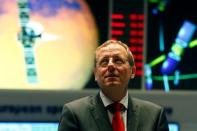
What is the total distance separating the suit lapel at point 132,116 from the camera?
167 cm

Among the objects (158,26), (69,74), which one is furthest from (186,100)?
(69,74)

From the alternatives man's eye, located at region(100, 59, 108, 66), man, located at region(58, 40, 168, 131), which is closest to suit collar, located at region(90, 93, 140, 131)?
man, located at region(58, 40, 168, 131)

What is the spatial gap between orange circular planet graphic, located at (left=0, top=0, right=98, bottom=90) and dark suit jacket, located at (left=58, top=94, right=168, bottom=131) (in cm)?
125

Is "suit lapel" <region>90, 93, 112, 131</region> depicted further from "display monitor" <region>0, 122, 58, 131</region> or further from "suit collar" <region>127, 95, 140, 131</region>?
"display monitor" <region>0, 122, 58, 131</region>

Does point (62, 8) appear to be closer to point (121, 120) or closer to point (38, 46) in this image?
point (38, 46)

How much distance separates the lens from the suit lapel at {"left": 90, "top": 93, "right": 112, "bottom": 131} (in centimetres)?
165

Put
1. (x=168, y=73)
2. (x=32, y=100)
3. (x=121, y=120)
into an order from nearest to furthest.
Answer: (x=121, y=120)
(x=32, y=100)
(x=168, y=73)

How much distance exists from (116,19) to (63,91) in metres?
0.52

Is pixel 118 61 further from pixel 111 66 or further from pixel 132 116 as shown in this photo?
pixel 132 116

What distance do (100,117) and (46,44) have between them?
137cm

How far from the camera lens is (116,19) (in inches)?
119

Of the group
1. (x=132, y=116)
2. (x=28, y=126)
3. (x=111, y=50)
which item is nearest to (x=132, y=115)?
(x=132, y=116)

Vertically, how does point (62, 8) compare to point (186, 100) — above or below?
above

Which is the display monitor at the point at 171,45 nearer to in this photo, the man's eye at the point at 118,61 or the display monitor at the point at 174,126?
the display monitor at the point at 174,126
